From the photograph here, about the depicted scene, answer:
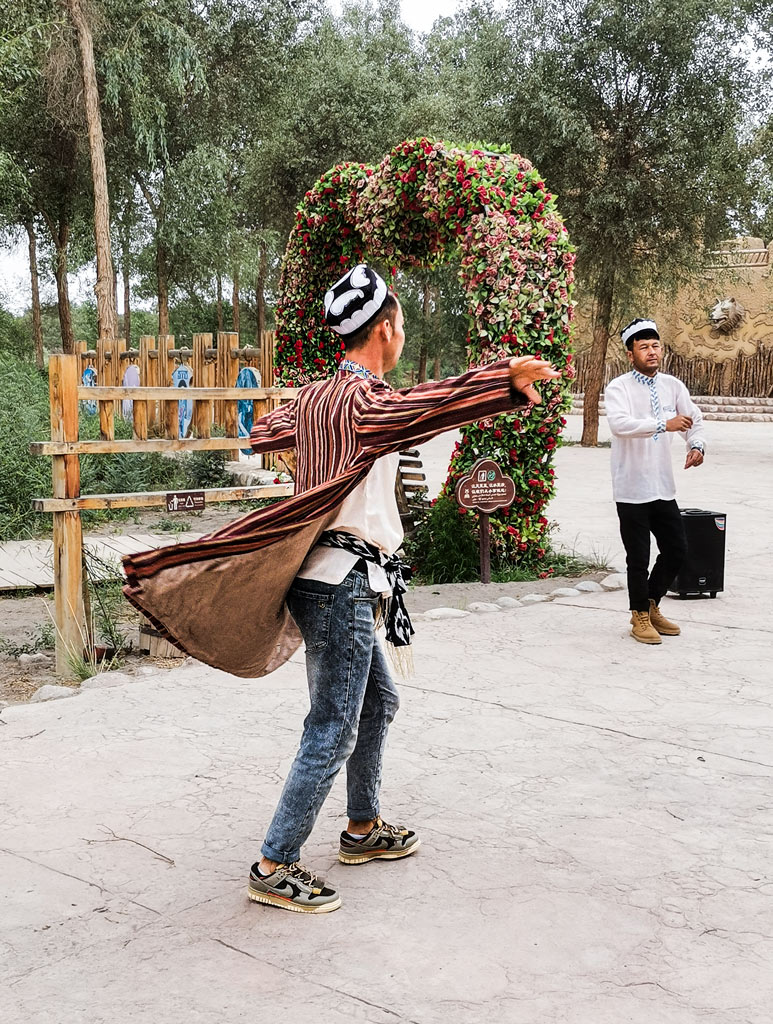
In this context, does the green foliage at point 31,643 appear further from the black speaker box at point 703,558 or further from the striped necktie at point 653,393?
the black speaker box at point 703,558

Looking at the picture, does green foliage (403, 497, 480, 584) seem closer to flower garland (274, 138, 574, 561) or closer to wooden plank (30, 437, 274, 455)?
flower garland (274, 138, 574, 561)

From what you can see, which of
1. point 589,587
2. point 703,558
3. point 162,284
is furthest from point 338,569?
point 162,284

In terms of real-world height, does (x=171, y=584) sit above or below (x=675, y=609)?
above

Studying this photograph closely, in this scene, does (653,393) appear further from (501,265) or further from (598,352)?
(598,352)

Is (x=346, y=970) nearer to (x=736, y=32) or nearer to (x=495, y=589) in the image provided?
(x=495, y=589)

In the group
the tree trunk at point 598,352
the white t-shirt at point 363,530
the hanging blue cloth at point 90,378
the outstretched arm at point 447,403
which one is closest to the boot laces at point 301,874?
the white t-shirt at point 363,530

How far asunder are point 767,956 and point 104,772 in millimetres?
2521

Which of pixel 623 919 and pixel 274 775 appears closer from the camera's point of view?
pixel 623 919

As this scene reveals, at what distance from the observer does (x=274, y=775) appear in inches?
167

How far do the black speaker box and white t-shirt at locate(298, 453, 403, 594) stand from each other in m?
4.89

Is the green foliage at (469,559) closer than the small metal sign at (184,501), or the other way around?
the small metal sign at (184,501)

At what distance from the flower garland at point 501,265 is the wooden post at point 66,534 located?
3257mm

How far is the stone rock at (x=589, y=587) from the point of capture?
802cm

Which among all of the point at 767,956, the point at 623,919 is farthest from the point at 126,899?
the point at 767,956
